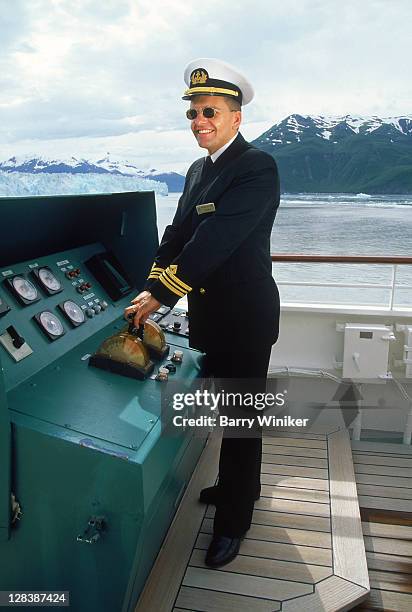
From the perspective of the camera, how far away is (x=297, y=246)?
928 centimetres

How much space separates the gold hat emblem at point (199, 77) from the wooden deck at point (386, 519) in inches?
67.0

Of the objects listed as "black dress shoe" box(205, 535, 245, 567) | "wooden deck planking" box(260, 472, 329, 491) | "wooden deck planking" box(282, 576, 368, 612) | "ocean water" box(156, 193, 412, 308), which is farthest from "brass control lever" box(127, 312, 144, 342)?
"ocean water" box(156, 193, 412, 308)

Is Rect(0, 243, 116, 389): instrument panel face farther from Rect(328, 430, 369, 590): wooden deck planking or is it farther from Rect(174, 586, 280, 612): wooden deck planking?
Rect(328, 430, 369, 590): wooden deck planking

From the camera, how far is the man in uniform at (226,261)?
1359 mm

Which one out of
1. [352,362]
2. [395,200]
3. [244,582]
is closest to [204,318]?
[244,582]

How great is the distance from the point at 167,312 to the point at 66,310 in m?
0.51

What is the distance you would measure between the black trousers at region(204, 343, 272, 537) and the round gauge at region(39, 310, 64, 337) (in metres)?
0.49

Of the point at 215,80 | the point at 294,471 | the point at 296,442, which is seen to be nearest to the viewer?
the point at 215,80

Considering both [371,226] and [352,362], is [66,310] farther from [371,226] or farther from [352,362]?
[371,226]

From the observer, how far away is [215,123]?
55.5 inches

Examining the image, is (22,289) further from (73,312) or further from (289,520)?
(289,520)

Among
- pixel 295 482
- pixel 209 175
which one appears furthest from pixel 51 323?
pixel 295 482

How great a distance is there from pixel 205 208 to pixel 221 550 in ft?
3.71

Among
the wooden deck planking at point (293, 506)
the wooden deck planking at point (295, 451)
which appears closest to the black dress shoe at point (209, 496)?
the wooden deck planking at point (293, 506)
